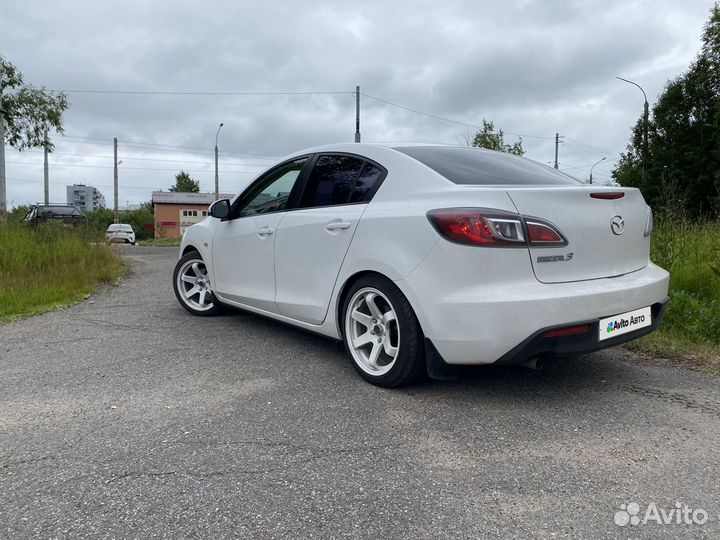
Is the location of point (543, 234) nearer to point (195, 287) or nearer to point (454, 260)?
point (454, 260)

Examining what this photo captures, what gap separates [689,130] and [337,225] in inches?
1477

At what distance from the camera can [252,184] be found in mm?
4766

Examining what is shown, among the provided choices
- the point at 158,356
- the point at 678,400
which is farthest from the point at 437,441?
the point at 158,356

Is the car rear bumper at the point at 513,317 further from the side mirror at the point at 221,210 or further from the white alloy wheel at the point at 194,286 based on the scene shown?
the white alloy wheel at the point at 194,286

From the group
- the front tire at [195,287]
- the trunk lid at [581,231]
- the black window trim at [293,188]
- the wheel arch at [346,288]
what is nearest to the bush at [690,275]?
the trunk lid at [581,231]

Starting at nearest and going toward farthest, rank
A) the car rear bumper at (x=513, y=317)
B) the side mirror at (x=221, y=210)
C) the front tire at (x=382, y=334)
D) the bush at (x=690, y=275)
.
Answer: the car rear bumper at (x=513, y=317), the front tire at (x=382, y=334), the bush at (x=690, y=275), the side mirror at (x=221, y=210)

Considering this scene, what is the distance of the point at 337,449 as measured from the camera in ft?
8.39

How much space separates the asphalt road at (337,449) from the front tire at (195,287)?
4.57 feet

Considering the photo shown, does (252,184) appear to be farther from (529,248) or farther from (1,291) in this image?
(1,291)

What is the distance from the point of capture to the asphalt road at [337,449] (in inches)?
79.1

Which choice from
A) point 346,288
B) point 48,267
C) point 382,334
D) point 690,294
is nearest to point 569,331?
point 382,334

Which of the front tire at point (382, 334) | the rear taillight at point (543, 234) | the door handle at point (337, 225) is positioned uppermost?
the door handle at point (337, 225)

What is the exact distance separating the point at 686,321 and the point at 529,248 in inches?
104

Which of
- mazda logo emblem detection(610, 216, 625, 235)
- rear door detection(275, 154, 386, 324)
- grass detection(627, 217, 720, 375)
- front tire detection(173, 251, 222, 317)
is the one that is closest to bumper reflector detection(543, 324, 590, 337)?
mazda logo emblem detection(610, 216, 625, 235)
